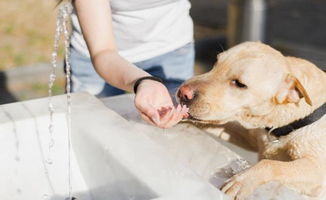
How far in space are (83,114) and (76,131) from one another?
0.06 m

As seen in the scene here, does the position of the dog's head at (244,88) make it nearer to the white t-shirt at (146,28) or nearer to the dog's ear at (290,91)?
the dog's ear at (290,91)

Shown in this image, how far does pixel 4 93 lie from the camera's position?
516cm

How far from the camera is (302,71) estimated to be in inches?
82.4

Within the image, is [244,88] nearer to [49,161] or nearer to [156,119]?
[156,119]

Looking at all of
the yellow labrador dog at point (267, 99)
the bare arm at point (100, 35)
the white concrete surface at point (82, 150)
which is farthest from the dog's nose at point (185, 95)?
the bare arm at point (100, 35)

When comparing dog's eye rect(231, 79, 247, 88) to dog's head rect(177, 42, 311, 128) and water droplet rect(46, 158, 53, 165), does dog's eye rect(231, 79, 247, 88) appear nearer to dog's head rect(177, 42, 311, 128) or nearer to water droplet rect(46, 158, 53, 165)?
dog's head rect(177, 42, 311, 128)

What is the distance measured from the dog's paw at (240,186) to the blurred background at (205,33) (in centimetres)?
256

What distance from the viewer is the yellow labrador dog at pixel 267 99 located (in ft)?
6.48

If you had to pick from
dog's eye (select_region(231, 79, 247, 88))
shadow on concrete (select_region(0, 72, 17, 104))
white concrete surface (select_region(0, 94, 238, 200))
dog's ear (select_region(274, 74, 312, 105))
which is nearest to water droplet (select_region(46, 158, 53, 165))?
white concrete surface (select_region(0, 94, 238, 200))

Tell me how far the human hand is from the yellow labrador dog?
300 mm

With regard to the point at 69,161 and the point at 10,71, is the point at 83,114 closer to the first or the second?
the point at 69,161

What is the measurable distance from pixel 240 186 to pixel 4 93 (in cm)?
389

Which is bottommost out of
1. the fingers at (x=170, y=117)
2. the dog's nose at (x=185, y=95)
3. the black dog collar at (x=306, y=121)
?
the black dog collar at (x=306, y=121)

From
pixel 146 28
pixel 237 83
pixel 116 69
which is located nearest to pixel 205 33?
pixel 146 28
